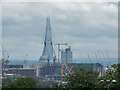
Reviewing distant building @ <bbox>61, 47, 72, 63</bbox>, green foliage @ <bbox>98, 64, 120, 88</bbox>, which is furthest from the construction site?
green foliage @ <bbox>98, 64, 120, 88</bbox>

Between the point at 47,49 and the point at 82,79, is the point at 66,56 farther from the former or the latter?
the point at 82,79

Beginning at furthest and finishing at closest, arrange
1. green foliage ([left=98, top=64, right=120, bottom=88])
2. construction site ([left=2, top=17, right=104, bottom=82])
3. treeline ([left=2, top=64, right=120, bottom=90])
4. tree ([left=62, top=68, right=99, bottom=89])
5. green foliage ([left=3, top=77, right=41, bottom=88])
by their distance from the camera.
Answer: construction site ([left=2, top=17, right=104, bottom=82]) < tree ([left=62, top=68, right=99, bottom=89]) < green foliage ([left=98, top=64, right=120, bottom=88]) < treeline ([left=2, top=64, right=120, bottom=90]) < green foliage ([left=3, top=77, right=41, bottom=88])

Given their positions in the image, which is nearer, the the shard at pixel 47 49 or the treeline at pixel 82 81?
the treeline at pixel 82 81

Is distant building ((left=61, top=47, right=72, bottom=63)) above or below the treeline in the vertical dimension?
above

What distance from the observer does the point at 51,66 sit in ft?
164

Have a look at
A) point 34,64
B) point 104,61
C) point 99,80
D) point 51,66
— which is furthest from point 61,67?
point 99,80

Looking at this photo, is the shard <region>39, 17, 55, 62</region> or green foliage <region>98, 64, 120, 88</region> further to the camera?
the shard <region>39, 17, 55, 62</region>

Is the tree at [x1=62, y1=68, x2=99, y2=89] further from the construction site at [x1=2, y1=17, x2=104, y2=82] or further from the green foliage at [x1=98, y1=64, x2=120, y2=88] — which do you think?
the construction site at [x1=2, y1=17, x2=104, y2=82]

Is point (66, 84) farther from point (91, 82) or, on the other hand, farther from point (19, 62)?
point (19, 62)

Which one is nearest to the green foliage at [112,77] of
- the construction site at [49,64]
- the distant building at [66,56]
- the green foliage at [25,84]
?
the green foliage at [25,84]

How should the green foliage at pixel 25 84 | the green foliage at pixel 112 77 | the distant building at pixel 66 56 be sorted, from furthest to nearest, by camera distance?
the distant building at pixel 66 56 → the green foliage at pixel 112 77 → the green foliage at pixel 25 84

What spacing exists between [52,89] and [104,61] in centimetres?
5174

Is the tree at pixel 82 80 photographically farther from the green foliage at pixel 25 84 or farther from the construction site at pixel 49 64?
the construction site at pixel 49 64

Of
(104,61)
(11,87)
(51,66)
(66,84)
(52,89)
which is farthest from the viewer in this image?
(104,61)
